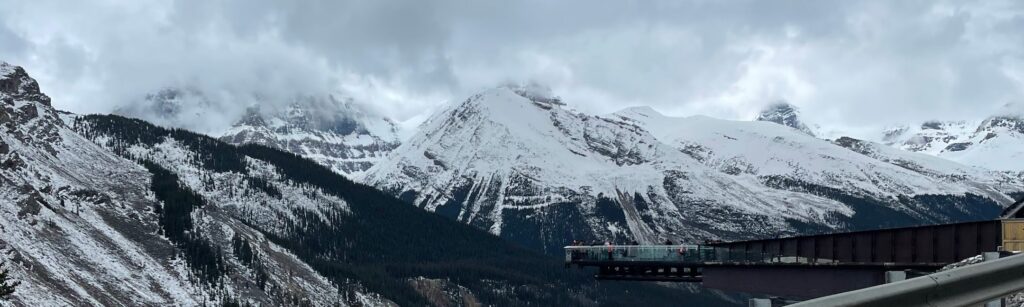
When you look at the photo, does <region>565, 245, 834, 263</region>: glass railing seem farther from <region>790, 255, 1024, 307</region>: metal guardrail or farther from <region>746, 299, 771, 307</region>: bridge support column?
<region>746, 299, 771, 307</region>: bridge support column

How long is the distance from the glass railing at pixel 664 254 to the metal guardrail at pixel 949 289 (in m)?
53.1

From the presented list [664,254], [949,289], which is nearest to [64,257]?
[664,254]

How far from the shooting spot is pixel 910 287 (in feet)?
35.9

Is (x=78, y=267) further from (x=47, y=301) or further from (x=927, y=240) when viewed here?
(x=927, y=240)

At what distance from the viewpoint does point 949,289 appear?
11672 millimetres

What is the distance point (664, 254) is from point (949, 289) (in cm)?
6606

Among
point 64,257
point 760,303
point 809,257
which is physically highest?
point 809,257

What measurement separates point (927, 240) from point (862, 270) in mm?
3242

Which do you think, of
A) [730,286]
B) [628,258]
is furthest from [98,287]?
[730,286]

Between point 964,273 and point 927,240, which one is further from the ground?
point 927,240

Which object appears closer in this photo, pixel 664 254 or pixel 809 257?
pixel 809 257

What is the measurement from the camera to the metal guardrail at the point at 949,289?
33.6 feet

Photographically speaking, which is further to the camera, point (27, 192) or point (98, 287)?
point (27, 192)

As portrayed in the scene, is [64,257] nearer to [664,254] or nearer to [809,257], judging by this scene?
[664,254]
